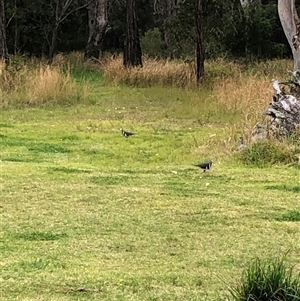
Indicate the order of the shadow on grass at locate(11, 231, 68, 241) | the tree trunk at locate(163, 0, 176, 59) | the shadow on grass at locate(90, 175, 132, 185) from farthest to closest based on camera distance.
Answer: the tree trunk at locate(163, 0, 176, 59), the shadow on grass at locate(90, 175, 132, 185), the shadow on grass at locate(11, 231, 68, 241)

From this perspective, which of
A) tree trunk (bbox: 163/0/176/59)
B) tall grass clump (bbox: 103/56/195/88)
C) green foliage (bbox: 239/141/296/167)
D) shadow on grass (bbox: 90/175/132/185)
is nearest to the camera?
shadow on grass (bbox: 90/175/132/185)

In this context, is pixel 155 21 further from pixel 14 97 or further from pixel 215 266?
pixel 215 266

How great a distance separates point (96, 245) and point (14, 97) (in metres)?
10.6

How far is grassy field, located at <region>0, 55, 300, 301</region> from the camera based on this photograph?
427 cm

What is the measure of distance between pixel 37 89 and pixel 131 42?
8013mm

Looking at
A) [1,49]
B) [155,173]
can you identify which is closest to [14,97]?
[1,49]

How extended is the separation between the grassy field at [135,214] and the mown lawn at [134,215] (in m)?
0.01

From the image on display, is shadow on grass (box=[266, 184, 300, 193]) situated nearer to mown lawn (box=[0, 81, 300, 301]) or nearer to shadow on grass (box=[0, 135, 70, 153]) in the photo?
mown lawn (box=[0, 81, 300, 301])

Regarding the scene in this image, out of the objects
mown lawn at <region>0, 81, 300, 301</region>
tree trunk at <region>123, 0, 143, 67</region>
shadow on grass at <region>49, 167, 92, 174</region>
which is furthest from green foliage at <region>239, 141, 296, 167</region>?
tree trunk at <region>123, 0, 143, 67</region>

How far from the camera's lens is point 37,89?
610 inches

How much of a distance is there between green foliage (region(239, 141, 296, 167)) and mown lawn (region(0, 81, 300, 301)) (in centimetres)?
18

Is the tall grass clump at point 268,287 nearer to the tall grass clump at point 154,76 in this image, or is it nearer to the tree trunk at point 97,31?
the tall grass clump at point 154,76

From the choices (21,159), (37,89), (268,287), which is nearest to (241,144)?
(21,159)

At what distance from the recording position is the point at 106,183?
7379 mm
